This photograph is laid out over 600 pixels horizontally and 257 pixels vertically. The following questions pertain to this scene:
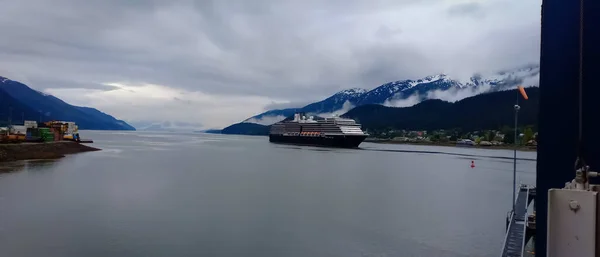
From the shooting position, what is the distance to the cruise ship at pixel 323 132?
249ft

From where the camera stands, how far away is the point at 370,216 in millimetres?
15164

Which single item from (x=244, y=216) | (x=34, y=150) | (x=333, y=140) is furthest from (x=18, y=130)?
(x=244, y=216)

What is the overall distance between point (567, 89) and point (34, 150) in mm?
49484

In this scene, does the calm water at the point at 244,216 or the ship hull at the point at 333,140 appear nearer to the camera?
the calm water at the point at 244,216

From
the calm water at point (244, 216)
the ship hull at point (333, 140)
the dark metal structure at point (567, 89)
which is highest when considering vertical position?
the dark metal structure at point (567, 89)

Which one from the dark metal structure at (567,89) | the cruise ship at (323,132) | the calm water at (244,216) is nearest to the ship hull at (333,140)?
the cruise ship at (323,132)

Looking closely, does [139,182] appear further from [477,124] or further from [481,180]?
[477,124]

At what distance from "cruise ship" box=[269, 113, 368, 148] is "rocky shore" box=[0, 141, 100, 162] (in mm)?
41084

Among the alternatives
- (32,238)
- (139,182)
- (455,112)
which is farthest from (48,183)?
(455,112)

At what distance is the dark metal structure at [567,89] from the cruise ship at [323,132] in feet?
236

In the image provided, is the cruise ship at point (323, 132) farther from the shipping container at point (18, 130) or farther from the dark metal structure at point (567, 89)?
the dark metal structure at point (567, 89)

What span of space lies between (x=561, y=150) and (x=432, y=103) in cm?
15332

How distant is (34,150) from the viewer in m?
42.9

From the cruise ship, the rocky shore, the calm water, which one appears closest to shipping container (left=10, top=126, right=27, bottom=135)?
the rocky shore
